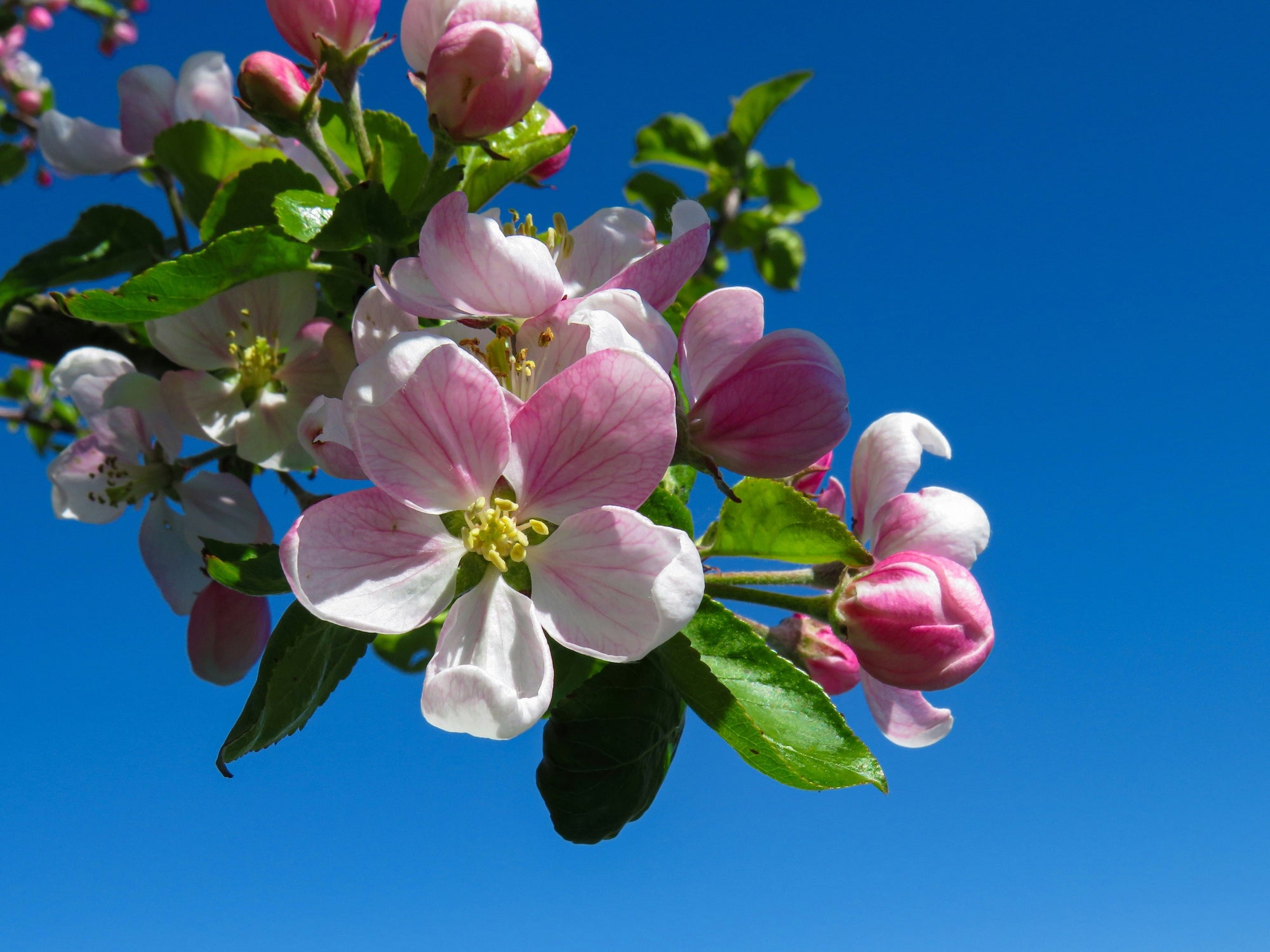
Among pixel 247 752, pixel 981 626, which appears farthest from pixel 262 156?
pixel 981 626

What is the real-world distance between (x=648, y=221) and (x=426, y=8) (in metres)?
0.40

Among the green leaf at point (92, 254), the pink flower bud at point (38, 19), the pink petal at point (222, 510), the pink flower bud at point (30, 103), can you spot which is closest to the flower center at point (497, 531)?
the pink petal at point (222, 510)

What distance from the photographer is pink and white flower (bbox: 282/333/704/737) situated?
910 mm

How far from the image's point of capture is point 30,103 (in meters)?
4.29

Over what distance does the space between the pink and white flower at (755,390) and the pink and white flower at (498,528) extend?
0.21 m

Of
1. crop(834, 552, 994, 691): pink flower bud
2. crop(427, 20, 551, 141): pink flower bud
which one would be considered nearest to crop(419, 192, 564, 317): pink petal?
crop(427, 20, 551, 141): pink flower bud

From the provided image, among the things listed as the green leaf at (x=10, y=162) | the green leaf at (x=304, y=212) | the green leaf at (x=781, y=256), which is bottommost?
the green leaf at (x=304, y=212)

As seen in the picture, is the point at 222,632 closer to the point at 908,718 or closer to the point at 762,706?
the point at 762,706

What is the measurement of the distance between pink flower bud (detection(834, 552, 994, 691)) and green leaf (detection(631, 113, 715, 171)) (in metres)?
2.16

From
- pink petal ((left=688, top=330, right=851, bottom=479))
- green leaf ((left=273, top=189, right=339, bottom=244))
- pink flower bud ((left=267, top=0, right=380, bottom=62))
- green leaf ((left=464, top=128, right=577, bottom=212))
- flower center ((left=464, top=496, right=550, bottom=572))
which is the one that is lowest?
flower center ((left=464, top=496, right=550, bottom=572))

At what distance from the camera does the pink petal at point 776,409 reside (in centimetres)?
111

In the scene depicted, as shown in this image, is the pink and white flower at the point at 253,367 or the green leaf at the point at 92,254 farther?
the green leaf at the point at 92,254

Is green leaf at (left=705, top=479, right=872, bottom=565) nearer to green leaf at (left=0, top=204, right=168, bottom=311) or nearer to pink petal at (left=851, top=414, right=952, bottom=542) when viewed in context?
pink petal at (left=851, top=414, right=952, bottom=542)

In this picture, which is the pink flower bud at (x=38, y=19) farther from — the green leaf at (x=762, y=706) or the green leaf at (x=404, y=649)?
the green leaf at (x=762, y=706)
